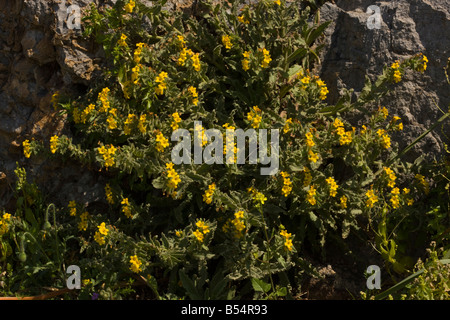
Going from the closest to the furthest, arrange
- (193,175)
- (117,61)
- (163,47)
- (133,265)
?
1. (133,265)
2. (193,175)
3. (117,61)
4. (163,47)

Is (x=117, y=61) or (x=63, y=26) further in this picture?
(x=63, y=26)

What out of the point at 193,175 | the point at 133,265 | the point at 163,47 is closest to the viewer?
the point at 133,265

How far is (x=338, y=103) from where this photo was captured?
4.40 m

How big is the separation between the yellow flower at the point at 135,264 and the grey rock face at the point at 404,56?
2148 mm

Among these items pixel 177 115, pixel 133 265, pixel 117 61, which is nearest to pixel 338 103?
pixel 177 115

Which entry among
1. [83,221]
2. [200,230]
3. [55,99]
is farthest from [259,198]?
[55,99]

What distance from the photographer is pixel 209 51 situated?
15.1 ft

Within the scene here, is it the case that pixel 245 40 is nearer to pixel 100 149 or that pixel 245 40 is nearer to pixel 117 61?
pixel 117 61

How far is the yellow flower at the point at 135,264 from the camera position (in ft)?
11.9

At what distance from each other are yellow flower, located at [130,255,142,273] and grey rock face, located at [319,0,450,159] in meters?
2.15

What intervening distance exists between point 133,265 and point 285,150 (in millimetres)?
1347

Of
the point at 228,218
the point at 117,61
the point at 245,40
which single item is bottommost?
the point at 228,218

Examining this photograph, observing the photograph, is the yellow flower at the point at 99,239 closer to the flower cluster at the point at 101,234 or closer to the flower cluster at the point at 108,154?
the flower cluster at the point at 101,234

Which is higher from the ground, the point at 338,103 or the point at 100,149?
the point at 338,103
